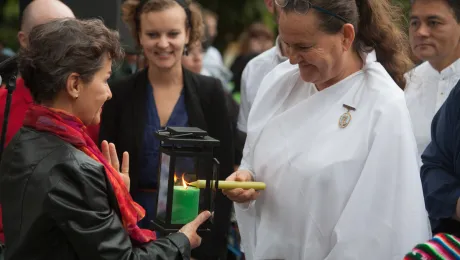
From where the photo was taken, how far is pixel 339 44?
370cm

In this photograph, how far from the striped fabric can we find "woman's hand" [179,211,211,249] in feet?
2.92

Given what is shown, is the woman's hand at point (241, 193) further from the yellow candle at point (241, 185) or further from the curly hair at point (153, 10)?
the curly hair at point (153, 10)

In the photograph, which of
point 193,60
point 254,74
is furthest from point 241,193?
point 193,60

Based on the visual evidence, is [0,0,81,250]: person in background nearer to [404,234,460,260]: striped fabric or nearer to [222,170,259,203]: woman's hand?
[222,170,259,203]: woman's hand

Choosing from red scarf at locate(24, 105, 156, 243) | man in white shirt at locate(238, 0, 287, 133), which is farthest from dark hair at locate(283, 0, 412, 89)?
man in white shirt at locate(238, 0, 287, 133)

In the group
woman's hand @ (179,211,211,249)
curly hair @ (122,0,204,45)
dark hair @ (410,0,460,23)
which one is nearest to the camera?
woman's hand @ (179,211,211,249)

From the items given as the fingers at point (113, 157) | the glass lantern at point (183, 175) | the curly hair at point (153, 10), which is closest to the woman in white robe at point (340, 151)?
the glass lantern at point (183, 175)

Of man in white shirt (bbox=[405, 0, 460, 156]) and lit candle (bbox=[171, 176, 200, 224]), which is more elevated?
man in white shirt (bbox=[405, 0, 460, 156])

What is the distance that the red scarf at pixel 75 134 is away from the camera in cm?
310

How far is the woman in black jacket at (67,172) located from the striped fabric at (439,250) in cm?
90

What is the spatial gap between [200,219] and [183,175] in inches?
7.6

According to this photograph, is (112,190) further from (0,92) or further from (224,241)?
(224,241)

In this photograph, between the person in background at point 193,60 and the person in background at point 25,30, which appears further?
the person in background at point 193,60

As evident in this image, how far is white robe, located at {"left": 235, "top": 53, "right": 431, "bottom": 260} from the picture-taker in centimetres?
352
